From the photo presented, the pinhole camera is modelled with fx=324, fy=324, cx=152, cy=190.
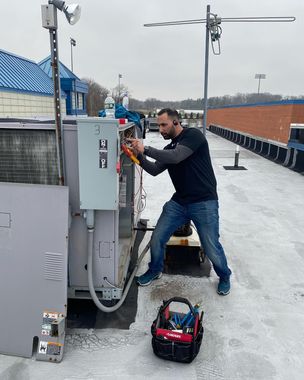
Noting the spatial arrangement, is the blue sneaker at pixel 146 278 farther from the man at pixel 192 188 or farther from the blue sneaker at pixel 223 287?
the blue sneaker at pixel 223 287

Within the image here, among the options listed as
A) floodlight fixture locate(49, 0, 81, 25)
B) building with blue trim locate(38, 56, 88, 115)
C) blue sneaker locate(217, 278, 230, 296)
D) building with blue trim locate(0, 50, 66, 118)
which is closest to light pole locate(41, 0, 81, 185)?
floodlight fixture locate(49, 0, 81, 25)

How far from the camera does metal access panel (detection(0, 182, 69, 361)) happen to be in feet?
8.41

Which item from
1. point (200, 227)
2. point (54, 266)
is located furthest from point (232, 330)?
point (54, 266)

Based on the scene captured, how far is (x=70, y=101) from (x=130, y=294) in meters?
19.1

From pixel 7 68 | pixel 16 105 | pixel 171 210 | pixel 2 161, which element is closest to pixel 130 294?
pixel 171 210

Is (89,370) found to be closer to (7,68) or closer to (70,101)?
(7,68)

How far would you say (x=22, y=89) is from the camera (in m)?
11.1

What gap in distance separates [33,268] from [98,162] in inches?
39.3

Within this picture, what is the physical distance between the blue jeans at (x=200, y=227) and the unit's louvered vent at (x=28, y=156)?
4.45 feet

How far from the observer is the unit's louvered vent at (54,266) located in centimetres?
257

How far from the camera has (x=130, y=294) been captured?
3.58 meters

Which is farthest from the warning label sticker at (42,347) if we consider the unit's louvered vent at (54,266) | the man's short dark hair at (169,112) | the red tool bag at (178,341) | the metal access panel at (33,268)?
the man's short dark hair at (169,112)

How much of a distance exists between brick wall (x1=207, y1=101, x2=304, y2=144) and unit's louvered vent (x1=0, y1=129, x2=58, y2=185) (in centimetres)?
1078

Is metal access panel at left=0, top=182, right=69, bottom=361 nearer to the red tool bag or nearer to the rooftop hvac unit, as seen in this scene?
the rooftop hvac unit
